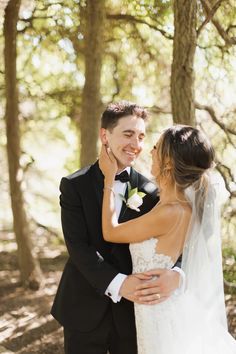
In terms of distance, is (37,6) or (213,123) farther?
(37,6)

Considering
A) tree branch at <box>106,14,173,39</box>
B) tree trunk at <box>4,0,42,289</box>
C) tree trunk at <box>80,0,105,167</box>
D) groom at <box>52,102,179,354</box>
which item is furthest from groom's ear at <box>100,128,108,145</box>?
tree branch at <box>106,14,173,39</box>

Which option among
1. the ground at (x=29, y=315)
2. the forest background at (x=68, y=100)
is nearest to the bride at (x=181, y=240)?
the ground at (x=29, y=315)

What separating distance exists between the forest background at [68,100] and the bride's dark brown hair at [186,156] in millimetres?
2677

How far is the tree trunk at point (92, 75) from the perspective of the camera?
17.4ft

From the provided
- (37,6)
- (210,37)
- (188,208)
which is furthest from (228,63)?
(188,208)

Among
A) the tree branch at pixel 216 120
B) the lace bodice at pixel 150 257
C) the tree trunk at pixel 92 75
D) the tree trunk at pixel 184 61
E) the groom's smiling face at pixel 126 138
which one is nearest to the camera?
the lace bodice at pixel 150 257

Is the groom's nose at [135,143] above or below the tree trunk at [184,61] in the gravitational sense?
below

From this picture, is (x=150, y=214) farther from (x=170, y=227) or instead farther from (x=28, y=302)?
(x=28, y=302)

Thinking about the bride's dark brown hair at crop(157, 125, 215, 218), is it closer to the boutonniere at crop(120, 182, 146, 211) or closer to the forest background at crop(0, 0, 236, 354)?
Answer: the boutonniere at crop(120, 182, 146, 211)

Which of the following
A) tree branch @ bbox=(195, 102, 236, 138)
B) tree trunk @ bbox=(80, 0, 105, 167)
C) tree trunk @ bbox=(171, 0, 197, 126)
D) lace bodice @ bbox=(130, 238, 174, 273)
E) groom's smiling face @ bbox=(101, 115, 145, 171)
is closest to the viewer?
lace bodice @ bbox=(130, 238, 174, 273)

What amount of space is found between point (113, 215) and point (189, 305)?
591 mm

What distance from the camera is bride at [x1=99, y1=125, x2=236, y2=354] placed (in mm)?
2230

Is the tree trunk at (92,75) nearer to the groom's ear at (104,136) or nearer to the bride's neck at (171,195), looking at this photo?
the groom's ear at (104,136)

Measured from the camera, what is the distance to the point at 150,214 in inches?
88.2
